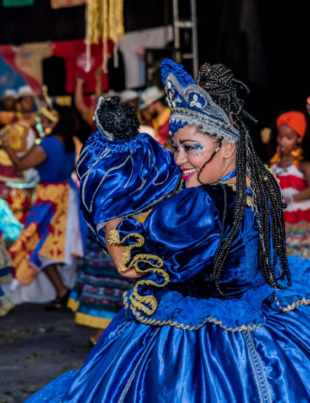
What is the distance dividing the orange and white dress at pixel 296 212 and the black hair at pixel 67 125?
1.90 metres

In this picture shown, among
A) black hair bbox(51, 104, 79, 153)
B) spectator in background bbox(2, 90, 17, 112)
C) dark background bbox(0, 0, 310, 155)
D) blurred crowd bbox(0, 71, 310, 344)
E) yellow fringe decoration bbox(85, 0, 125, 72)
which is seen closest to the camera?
blurred crowd bbox(0, 71, 310, 344)

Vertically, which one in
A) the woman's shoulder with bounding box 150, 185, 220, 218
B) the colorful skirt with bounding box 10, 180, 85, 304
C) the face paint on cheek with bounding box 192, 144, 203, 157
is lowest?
the colorful skirt with bounding box 10, 180, 85, 304

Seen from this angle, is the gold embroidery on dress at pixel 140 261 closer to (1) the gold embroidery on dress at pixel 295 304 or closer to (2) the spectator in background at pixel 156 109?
(1) the gold embroidery on dress at pixel 295 304

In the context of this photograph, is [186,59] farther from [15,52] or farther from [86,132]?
[15,52]

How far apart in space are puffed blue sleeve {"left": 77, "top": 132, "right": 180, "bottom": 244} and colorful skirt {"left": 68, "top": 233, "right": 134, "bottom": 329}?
8.47 ft

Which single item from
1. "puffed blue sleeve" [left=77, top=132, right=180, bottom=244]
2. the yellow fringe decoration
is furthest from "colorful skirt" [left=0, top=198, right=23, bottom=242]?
"puffed blue sleeve" [left=77, top=132, right=180, bottom=244]

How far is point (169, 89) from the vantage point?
2.32m

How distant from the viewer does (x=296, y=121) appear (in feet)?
18.6

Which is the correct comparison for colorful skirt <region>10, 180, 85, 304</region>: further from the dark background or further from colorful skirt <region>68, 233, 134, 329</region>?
the dark background

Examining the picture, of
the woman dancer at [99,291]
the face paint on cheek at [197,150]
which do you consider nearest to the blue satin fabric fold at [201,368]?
the face paint on cheek at [197,150]

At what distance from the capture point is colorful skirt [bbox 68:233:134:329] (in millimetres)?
4867

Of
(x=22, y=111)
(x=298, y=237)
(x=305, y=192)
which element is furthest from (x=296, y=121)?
(x=22, y=111)

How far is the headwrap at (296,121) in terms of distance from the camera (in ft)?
18.5

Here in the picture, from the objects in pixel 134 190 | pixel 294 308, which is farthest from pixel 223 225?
pixel 294 308
